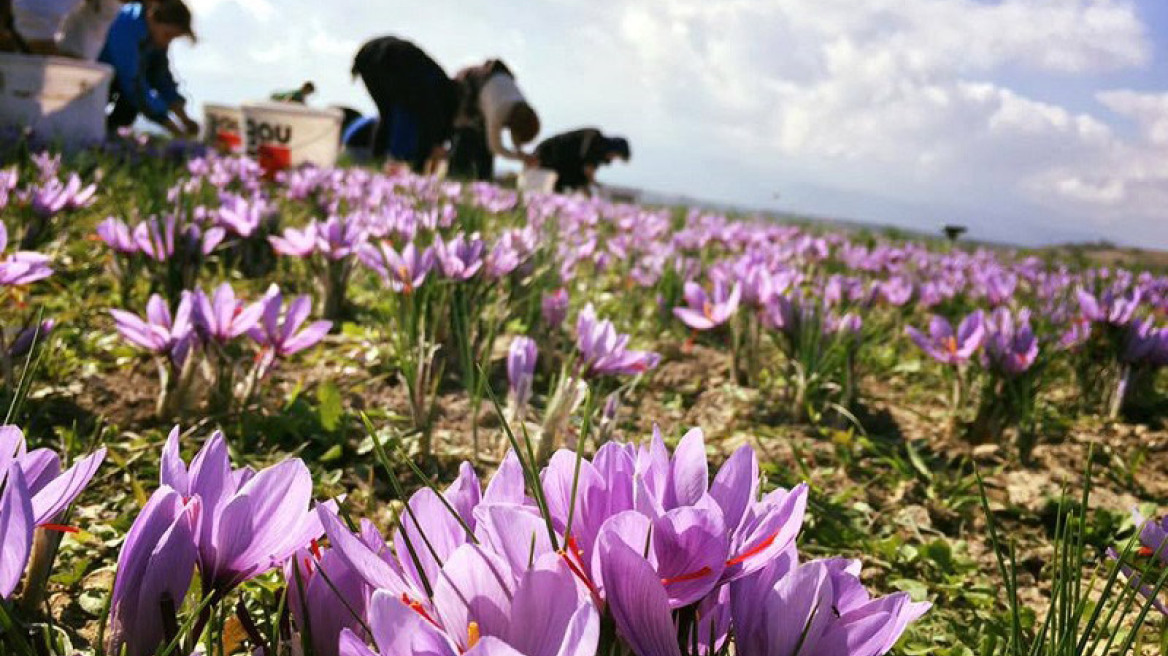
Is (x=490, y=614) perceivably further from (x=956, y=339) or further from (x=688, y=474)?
(x=956, y=339)

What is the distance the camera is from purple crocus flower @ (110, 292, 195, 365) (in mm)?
1395

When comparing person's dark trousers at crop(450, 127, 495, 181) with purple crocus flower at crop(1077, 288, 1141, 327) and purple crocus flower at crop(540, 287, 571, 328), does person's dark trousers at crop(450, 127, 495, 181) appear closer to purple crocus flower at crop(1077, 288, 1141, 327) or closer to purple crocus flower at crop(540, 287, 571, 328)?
purple crocus flower at crop(540, 287, 571, 328)

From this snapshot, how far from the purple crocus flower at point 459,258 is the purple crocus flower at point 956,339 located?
4.09 feet

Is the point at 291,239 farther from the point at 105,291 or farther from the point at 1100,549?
the point at 1100,549

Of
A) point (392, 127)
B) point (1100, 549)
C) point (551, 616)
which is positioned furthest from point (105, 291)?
point (392, 127)

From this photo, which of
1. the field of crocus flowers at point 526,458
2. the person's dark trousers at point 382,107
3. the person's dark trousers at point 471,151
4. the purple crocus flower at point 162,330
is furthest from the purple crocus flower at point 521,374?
the person's dark trousers at point 471,151

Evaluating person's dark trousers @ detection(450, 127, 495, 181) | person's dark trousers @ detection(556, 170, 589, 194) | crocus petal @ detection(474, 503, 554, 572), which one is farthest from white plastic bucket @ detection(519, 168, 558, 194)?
crocus petal @ detection(474, 503, 554, 572)

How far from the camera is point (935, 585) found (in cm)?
142

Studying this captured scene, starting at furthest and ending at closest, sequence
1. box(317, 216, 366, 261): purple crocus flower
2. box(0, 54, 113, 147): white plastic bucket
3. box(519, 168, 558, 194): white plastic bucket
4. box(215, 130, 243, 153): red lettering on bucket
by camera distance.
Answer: box(519, 168, 558, 194): white plastic bucket
box(215, 130, 243, 153): red lettering on bucket
box(0, 54, 113, 147): white plastic bucket
box(317, 216, 366, 261): purple crocus flower

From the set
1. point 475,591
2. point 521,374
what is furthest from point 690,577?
point 521,374

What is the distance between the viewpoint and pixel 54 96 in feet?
17.6

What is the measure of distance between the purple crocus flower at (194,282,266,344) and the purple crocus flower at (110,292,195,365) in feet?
0.06

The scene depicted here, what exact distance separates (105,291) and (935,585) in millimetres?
2654

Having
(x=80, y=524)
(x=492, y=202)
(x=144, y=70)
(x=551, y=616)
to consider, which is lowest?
(x=80, y=524)
